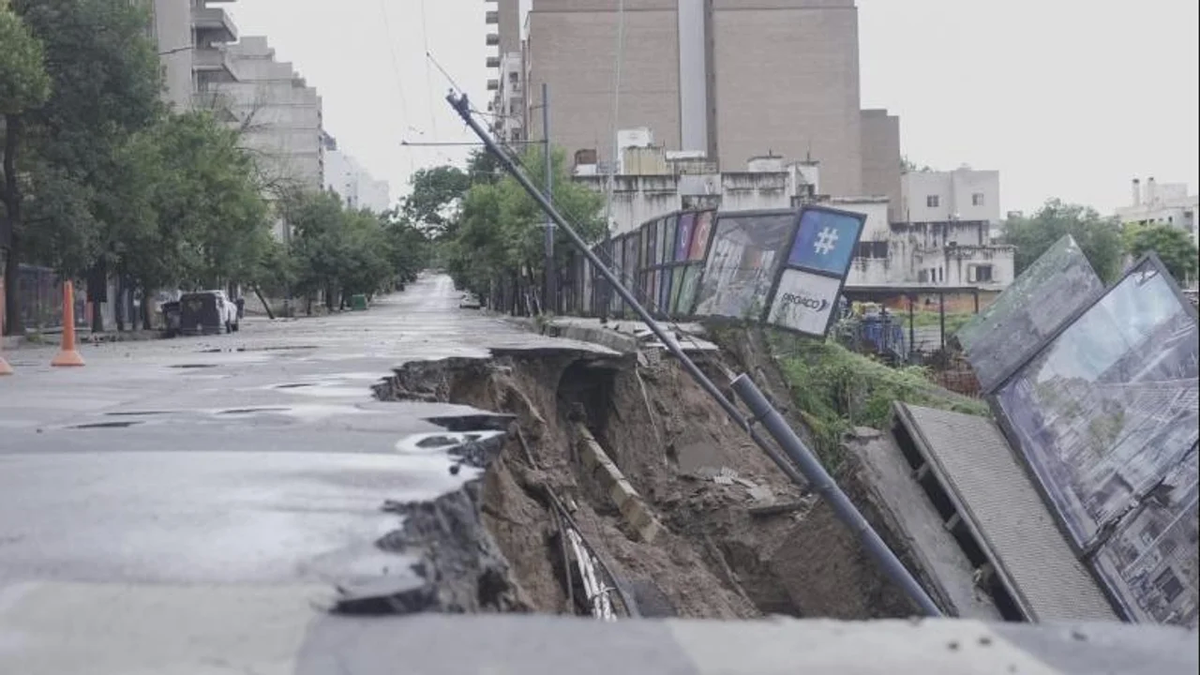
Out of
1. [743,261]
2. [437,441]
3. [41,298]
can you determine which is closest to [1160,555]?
[437,441]

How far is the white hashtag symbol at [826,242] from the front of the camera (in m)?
20.7

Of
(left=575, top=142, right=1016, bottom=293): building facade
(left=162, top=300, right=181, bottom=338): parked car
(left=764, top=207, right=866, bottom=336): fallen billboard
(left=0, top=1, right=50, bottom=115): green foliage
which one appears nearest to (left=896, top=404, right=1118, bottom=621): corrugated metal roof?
(left=764, top=207, right=866, bottom=336): fallen billboard

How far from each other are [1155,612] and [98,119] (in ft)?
106

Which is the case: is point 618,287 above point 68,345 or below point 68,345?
above

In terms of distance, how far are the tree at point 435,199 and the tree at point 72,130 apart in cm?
4834

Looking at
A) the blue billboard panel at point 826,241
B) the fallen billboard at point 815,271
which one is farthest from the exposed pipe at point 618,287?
the blue billboard panel at point 826,241

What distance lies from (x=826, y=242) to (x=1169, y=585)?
1574 cm

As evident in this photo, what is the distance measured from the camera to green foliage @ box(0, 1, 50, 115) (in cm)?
2819

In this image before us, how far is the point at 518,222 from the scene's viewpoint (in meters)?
46.2

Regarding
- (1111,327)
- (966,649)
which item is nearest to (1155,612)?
(1111,327)

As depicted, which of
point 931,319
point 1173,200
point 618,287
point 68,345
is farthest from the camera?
point 931,319

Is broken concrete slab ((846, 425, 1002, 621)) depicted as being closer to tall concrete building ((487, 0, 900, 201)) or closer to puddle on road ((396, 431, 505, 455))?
puddle on road ((396, 431, 505, 455))

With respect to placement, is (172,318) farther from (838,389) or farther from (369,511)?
(369,511)

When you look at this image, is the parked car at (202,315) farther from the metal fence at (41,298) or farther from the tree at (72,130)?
the tree at (72,130)
